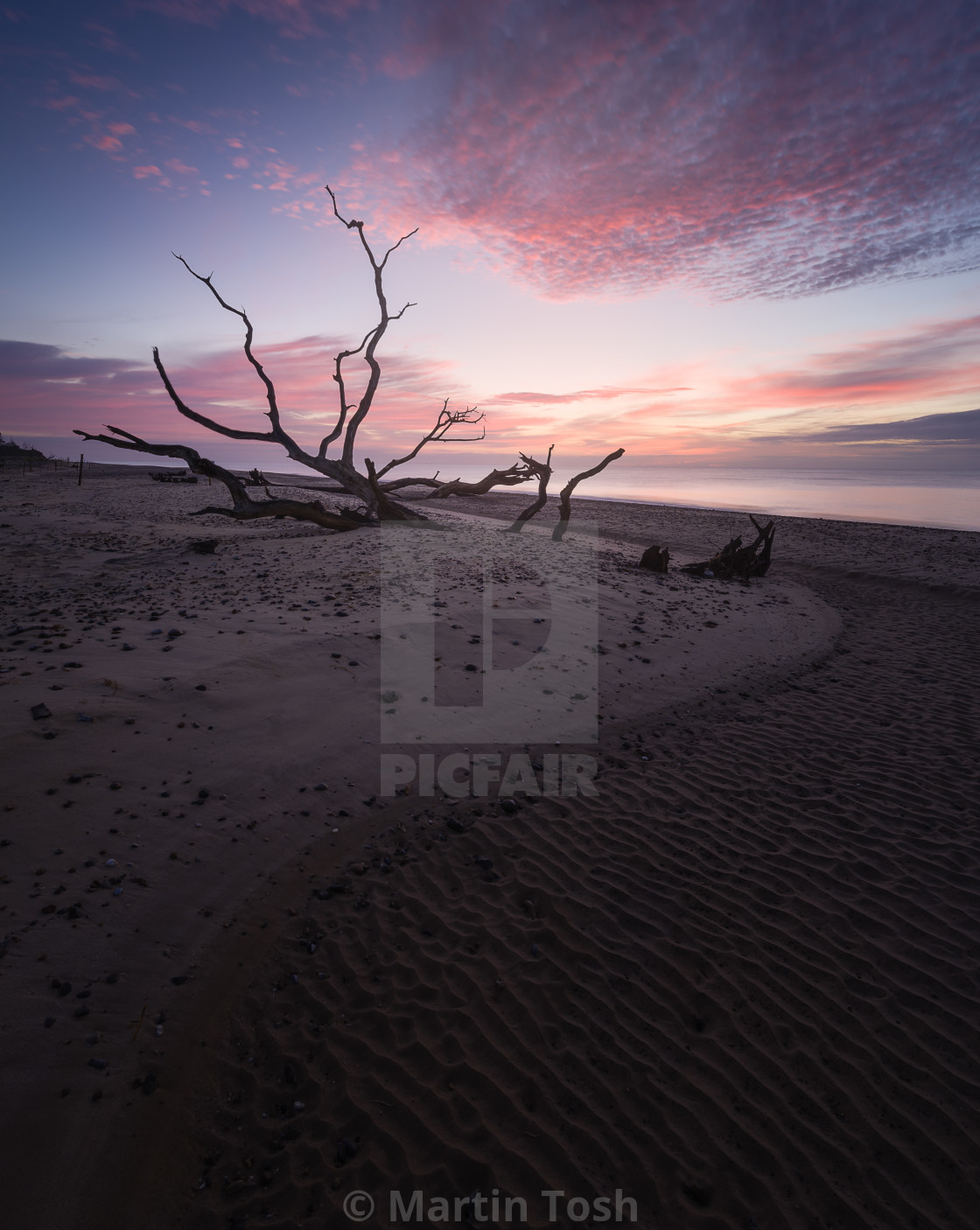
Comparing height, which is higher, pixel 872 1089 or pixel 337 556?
pixel 337 556

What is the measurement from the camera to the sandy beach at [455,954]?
3.08 meters

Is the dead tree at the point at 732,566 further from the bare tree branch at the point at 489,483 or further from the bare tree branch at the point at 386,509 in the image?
the bare tree branch at the point at 386,509

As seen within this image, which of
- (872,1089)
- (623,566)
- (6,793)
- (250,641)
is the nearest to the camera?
(872,1089)

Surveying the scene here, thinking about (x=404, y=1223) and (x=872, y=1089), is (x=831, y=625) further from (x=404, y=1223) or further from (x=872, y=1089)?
(x=404, y=1223)

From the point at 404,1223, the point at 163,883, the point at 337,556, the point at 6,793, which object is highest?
the point at 337,556

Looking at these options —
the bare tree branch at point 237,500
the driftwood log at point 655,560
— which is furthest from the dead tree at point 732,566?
the bare tree branch at point 237,500

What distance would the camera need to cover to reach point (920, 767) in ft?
23.9

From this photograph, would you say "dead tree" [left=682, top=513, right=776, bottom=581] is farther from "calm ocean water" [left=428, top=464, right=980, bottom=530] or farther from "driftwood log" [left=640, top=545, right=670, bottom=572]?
"calm ocean water" [left=428, top=464, right=980, bottom=530]

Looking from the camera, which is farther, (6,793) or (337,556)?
(337,556)

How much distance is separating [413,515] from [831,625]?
49.2 ft

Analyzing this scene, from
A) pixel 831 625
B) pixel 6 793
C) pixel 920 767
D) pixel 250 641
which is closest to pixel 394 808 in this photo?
pixel 6 793

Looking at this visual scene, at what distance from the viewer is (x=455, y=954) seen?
4383mm

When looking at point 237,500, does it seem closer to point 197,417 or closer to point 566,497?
point 197,417

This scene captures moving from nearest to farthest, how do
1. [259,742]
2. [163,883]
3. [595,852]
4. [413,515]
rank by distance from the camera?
[163,883]
[595,852]
[259,742]
[413,515]
